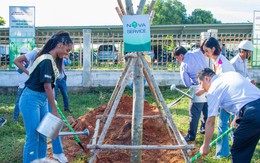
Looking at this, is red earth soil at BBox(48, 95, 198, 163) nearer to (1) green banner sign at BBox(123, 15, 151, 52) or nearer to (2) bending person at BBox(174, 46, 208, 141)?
(2) bending person at BBox(174, 46, 208, 141)

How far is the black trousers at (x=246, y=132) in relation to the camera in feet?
11.6

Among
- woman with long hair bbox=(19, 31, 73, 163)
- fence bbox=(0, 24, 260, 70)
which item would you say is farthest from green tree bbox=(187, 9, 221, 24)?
woman with long hair bbox=(19, 31, 73, 163)

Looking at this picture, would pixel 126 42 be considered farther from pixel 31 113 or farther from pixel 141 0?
pixel 31 113

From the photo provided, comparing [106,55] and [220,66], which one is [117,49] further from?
[220,66]

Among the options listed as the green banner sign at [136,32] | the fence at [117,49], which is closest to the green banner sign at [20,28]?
the fence at [117,49]

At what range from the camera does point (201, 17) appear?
4828 cm

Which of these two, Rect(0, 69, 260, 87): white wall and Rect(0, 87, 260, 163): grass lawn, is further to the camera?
Rect(0, 69, 260, 87): white wall

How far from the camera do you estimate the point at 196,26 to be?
78.8ft

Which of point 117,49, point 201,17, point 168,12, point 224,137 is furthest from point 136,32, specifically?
point 201,17

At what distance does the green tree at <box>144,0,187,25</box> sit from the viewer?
139 ft

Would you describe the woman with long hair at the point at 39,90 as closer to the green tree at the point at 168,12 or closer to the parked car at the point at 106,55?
the parked car at the point at 106,55

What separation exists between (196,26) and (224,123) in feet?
63.9

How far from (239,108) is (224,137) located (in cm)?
173

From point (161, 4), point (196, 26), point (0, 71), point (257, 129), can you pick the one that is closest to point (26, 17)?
point (0, 71)
